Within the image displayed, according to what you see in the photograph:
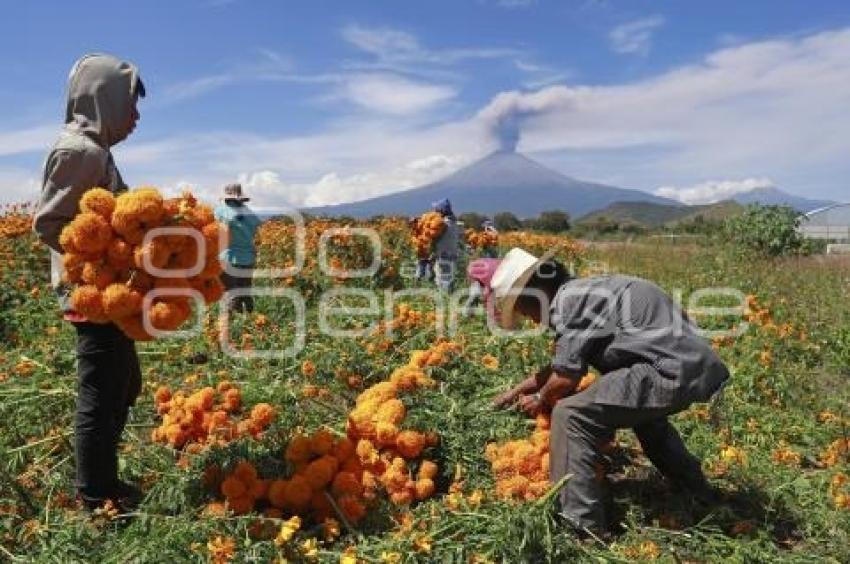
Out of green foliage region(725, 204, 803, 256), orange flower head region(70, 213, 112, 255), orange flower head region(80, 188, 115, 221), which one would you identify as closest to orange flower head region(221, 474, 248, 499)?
orange flower head region(70, 213, 112, 255)

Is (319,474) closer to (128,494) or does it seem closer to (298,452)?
(298,452)

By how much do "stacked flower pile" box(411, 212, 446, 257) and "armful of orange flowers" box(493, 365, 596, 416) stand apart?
6087mm

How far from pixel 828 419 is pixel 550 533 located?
2.93 meters

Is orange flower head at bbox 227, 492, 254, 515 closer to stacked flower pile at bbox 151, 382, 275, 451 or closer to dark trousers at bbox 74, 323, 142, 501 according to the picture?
stacked flower pile at bbox 151, 382, 275, 451

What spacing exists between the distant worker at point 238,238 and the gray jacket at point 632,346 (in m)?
5.32

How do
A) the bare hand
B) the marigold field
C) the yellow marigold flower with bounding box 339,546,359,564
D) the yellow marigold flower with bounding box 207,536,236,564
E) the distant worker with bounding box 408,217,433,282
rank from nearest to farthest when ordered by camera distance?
the yellow marigold flower with bounding box 207,536,236,564 → the yellow marigold flower with bounding box 339,546,359,564 → the marigold field → the bare hand → the distant worker with bounding box 408,217,433,282

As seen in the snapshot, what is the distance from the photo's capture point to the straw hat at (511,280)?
3.52 metres

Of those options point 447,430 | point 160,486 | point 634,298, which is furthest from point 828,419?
point 160,486

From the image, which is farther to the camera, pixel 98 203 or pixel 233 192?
pixel 233 192

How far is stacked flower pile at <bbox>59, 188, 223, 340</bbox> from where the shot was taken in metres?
3.00

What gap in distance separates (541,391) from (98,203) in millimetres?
2159

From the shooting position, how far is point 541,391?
12.2ft

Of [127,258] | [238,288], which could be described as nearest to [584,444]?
[127,258]

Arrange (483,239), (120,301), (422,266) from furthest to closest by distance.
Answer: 1. (483,239)
2. (422,266)
3. (120,301)
